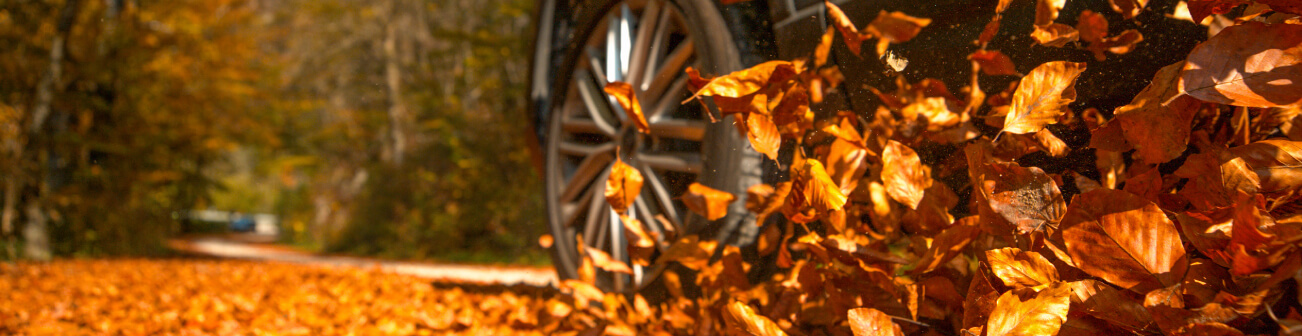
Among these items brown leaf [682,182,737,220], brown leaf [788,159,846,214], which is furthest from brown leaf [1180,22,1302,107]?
brown leaf [682,182,737,220]

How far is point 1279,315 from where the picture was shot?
0.71m

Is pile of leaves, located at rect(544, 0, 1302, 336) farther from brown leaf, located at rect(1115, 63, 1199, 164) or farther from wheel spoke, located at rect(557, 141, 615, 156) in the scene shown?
wheel spoke, located at rect(557, 141, 615, 156)

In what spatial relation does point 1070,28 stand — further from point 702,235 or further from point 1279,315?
point 702,235

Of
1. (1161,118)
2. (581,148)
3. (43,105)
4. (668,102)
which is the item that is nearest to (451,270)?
(43,105)

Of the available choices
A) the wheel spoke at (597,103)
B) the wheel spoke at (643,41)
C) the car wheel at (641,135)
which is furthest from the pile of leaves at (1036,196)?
the wheel spoke at (597,103)

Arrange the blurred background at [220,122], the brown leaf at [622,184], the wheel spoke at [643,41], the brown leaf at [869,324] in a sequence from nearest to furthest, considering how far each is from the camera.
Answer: the brown leaf at [869,324] < the brown leaf at [622,184] < the wheel spoke at [643,41] < the blurred background at [220,122]

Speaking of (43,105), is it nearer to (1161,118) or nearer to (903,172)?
(903,172)

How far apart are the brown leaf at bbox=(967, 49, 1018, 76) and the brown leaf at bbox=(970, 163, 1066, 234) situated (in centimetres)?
24

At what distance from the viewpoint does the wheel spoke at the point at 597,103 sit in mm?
2178

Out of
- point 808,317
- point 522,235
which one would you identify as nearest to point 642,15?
point 808,317

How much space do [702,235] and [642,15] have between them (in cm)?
72

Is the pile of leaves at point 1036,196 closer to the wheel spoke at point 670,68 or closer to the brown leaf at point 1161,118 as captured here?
the brown leaf at point 1161,118

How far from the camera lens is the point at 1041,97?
878 millimetres

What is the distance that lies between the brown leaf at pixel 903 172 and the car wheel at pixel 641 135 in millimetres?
540
